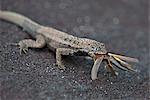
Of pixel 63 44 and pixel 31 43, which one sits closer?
pixel 63 44

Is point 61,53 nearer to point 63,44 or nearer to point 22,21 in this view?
point 63,44

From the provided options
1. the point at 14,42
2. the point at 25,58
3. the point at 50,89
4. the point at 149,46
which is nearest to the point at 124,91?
the point at 50,89

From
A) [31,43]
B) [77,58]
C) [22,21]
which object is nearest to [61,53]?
[77,58]

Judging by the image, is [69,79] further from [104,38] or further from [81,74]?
[104,38]

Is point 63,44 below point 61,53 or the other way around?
the other way around

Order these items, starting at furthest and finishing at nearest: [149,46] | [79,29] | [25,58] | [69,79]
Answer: [149,46], [79,29], [25,58], [69,79]

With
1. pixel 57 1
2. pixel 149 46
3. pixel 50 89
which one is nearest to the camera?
pixel 50 89
